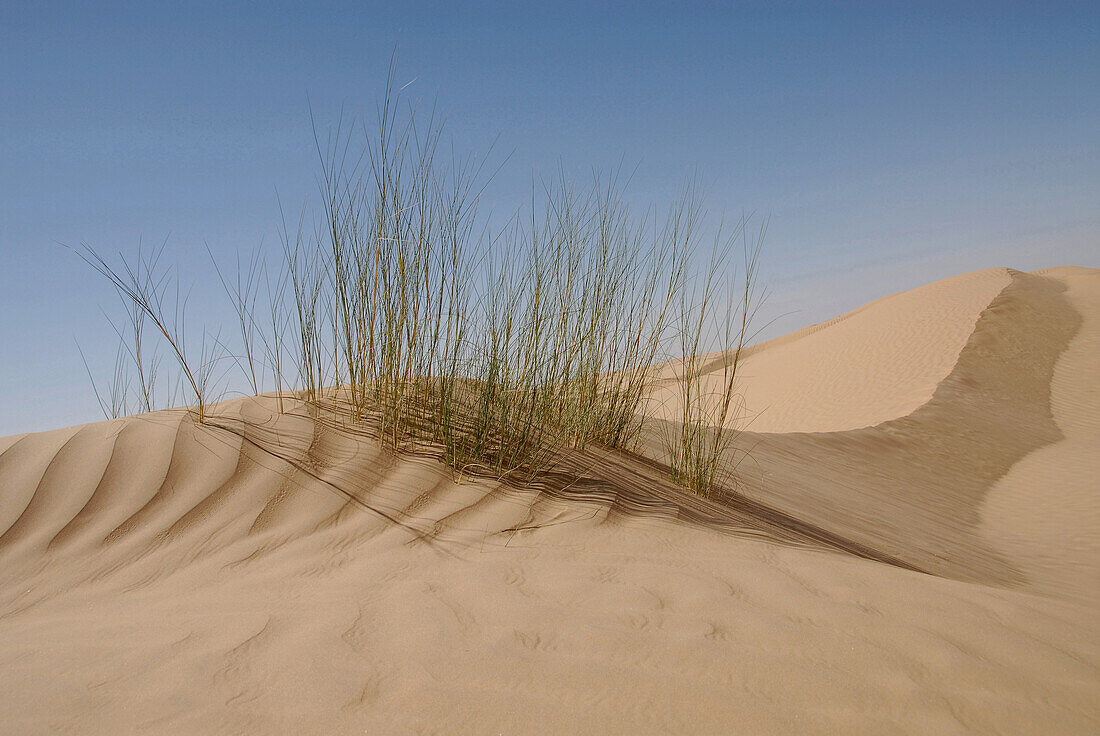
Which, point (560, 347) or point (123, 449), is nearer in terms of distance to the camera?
point (123, 449)

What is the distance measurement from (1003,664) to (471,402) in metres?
1.96

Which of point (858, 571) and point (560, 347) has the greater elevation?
point (560, 347)

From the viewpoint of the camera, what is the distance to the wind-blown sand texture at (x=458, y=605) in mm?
1127

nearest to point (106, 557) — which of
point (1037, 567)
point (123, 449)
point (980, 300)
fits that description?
point (123, 449)

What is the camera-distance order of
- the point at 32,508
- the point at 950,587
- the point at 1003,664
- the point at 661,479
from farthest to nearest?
the point at 661,479, the point at 32,508, the point at 950,587, the point at 1003,664

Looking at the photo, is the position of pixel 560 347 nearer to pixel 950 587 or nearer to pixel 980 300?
pixel 950 587

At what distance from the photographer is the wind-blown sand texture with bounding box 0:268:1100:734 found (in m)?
1.13

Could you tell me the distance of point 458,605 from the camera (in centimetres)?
144

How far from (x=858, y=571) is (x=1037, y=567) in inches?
102

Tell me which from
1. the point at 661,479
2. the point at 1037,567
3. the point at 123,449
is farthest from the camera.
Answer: the point at 1037,567

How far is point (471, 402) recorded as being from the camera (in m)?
2.79

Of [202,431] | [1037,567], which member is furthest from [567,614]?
[1037,567]

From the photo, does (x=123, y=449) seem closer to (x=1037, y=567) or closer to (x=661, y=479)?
(x=661, y=479)

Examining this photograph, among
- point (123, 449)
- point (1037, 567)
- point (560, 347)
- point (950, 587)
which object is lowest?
point (1037, 567)
